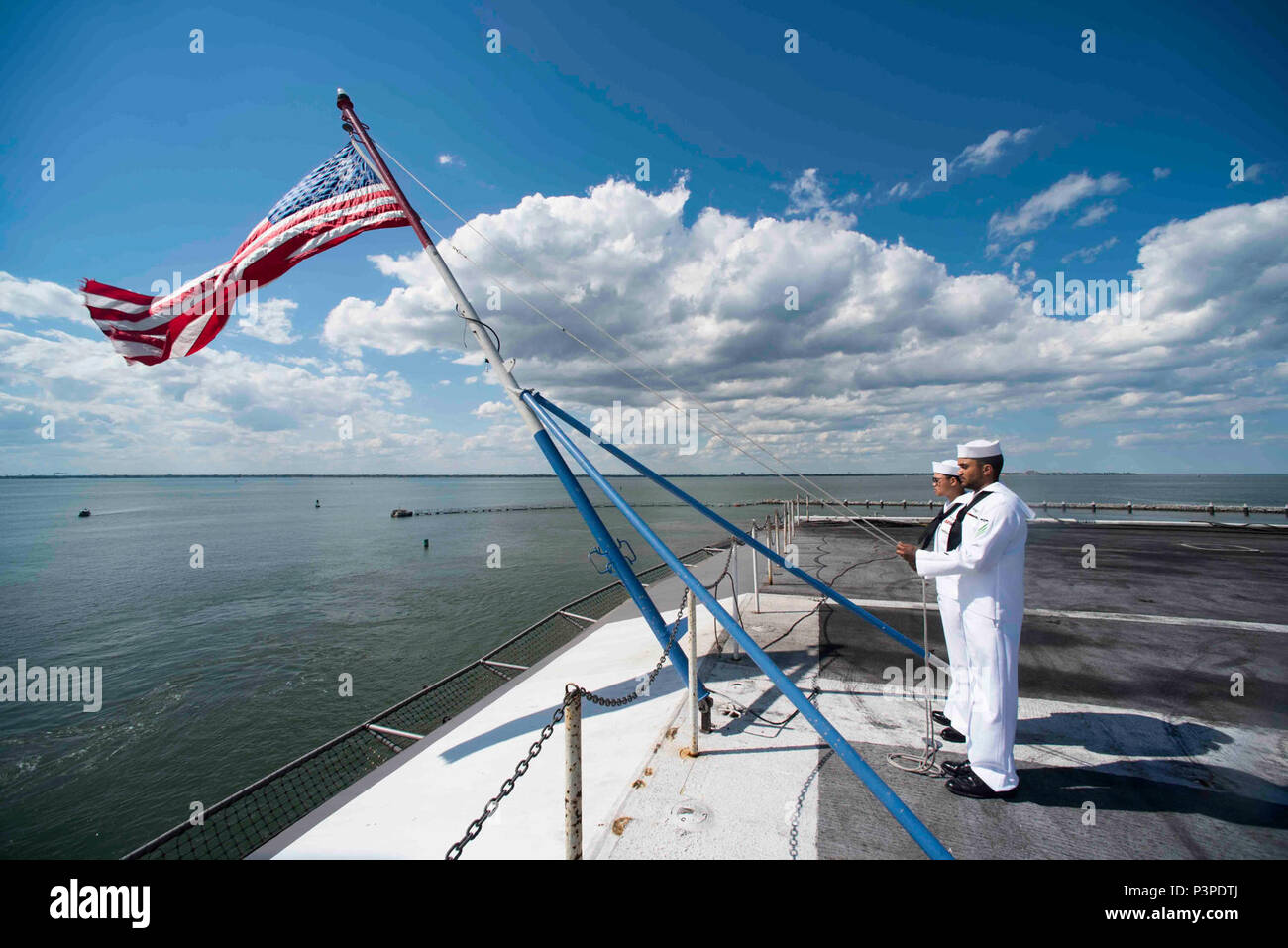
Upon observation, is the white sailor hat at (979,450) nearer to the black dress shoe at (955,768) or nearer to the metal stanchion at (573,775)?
the black dress shoe at (955,768)

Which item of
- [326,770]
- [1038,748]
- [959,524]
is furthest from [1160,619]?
[326,770]

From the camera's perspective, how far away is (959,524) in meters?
4.02

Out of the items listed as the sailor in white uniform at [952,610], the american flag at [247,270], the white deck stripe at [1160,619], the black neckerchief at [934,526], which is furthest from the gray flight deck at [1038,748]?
the american flag at [247,270]

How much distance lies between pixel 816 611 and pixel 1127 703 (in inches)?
174

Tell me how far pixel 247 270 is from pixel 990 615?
29.0 feet

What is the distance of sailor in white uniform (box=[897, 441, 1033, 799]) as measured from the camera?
12.3 feet

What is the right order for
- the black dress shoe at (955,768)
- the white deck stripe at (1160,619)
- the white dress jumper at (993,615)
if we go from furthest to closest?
the white deck stripe at (1160,619)
the black dress shoe at (955,768)
the white dress jumper at (993,615)

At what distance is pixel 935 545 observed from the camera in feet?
14.2

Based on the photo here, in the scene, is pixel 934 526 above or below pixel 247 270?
below

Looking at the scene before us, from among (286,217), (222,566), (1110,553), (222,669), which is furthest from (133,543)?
(1110,553)

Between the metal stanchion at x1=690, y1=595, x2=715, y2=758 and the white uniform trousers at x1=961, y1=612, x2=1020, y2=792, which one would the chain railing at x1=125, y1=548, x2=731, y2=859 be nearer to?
the metal stanchion at x1=690, y1=595, x2=715, y2=758

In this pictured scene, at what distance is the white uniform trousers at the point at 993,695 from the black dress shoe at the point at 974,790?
0.08 metres

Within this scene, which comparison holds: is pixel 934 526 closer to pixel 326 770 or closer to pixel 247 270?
pixel 247 270

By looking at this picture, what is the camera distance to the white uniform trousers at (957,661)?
4391 millimetres
